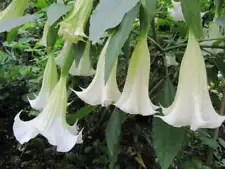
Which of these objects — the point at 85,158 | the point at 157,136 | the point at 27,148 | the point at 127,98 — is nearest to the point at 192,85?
the point at 127,98

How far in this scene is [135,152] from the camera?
1.32 m

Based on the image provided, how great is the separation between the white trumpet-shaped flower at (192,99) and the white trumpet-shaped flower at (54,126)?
17 cm

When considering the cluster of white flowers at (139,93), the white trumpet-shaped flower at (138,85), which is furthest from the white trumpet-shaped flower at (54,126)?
the white trumpet-shaped flower at (138,85)

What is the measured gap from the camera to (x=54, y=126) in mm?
683

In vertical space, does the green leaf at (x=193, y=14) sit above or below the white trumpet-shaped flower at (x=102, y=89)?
above

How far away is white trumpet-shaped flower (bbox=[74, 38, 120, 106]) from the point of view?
2.09 feet

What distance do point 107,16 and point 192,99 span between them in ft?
0.60

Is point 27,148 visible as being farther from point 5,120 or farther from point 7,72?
point 7,72

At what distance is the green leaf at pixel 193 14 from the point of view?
Answer: 573mm

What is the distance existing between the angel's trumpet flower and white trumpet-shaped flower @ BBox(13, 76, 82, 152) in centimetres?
12

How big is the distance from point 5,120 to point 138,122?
554 mm

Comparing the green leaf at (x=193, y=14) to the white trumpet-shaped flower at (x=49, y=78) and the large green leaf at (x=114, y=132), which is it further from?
the large green leaf at (x=114, y=132)

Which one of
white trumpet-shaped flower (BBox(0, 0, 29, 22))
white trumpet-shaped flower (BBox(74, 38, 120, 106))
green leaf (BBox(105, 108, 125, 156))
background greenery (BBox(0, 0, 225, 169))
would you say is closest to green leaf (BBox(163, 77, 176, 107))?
background greenery (BBox(0, 0, 225, 169))

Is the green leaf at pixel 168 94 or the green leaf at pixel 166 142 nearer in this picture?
the green leaf at pixel 166 142
